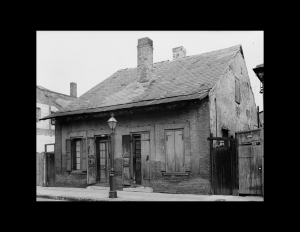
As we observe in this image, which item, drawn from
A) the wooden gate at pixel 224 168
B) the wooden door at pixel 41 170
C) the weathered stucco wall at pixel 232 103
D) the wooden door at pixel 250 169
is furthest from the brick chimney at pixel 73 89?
the wooden door at pixel 250 169

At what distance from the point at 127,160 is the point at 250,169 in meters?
5.35

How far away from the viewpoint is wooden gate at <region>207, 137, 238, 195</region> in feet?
36.4

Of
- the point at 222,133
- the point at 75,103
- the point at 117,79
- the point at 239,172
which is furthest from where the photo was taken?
the point at 117,79

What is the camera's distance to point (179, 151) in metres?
12.4

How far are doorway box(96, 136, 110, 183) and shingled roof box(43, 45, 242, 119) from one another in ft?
4.94

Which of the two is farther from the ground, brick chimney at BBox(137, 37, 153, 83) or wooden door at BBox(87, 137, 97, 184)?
brick chimney at BBox(137, 37, 153, 83)

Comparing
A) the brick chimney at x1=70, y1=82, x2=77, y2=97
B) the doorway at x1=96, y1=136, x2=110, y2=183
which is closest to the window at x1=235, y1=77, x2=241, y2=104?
the doorway at x1=96, y1=136, x2=110, y2=183

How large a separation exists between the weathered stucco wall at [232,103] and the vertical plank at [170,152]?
1637mm

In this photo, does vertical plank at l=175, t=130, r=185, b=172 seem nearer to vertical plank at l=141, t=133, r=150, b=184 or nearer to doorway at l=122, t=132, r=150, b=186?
vertical plank at l=141, t=133, r=150, b=184

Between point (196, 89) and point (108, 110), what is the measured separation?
401 cm

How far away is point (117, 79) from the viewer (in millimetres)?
18547

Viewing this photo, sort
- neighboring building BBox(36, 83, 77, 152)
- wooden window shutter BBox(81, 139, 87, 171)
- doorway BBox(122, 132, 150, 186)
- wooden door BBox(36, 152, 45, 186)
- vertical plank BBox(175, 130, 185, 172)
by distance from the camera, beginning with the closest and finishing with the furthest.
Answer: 1. vertical plank BBox(175, 130, 185, 172)
2. doorway BBox(122, 132, 150, 186)
3. wooden window shutter BBox(81, 139, 87, 171)
4. wooden door BBox(36, 152, 45, 186)
5. neighboring building BBox(36, 83, 77, 152)
